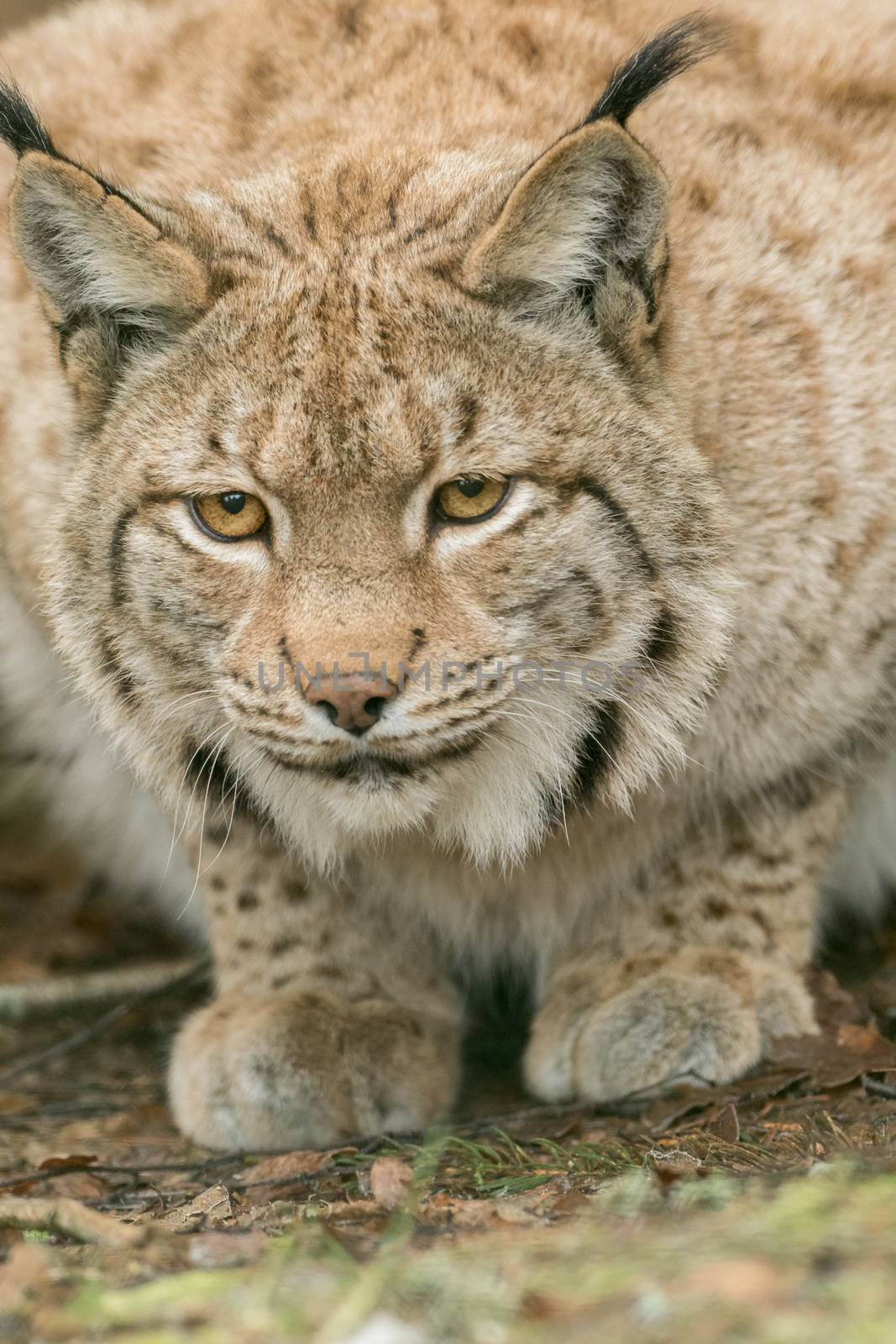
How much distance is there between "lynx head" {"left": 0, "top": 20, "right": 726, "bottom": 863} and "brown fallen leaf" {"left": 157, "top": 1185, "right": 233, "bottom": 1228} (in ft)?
2.64

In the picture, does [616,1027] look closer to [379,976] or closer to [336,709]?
[379,976]

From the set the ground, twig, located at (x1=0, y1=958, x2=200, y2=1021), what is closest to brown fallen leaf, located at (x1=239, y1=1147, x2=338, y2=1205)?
the ground

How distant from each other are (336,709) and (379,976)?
144 centimetres

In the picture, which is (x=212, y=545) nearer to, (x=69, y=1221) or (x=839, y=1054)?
(x=69, y=1221)

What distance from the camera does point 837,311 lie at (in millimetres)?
3764

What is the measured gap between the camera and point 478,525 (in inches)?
126

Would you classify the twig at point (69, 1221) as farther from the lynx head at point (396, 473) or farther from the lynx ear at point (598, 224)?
the lynx ear at point (598, 224)

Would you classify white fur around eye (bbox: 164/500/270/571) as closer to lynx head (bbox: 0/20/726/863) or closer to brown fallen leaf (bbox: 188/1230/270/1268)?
lynx head (bbox: 0/20/726/863)

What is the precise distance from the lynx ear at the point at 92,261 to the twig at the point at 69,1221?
1675 mm

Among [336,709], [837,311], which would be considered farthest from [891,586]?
[336,709]

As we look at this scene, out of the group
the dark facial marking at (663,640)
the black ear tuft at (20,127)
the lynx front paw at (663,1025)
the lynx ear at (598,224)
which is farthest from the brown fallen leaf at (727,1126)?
the black ear tuft at (20,127)

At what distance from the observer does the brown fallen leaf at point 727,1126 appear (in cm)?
340

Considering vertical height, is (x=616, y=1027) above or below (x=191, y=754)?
below

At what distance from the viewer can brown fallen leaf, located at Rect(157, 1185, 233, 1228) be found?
317 centimetres
